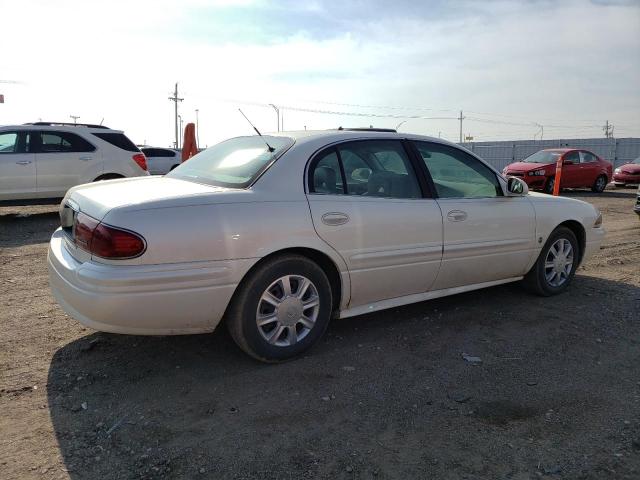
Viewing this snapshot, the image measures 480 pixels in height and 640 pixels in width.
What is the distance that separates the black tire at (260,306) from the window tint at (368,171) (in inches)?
22.1

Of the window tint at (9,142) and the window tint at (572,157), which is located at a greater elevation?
the window tint at (572,157)

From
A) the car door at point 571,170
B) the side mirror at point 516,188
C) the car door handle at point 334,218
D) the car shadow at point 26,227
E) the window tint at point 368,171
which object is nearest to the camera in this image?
the car door handle at point 334,218

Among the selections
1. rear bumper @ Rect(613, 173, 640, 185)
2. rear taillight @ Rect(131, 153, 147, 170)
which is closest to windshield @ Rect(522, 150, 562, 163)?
rear bumper @ Rect(613, 173, 640, 185)

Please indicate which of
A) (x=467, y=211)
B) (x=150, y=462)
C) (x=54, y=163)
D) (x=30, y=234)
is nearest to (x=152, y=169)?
(x=54, y=163)

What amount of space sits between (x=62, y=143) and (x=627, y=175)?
62.3 ft

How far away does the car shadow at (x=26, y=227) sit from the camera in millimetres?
7996

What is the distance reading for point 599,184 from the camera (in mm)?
18453

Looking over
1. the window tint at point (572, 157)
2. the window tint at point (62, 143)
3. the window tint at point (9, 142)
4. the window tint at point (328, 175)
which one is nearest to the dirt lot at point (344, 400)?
the window tint at point (328, 175)

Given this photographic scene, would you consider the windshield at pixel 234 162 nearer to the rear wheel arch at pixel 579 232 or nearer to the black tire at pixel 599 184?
the rear wheel arch at pixel 579 232

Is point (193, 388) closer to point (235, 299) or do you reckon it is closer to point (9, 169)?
point (235, 299)

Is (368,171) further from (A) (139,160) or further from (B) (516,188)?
(A) (139,160)

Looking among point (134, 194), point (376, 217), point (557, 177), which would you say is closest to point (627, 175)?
point (557, 177)

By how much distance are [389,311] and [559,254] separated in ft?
6.12

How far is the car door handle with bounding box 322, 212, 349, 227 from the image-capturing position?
3682mm
